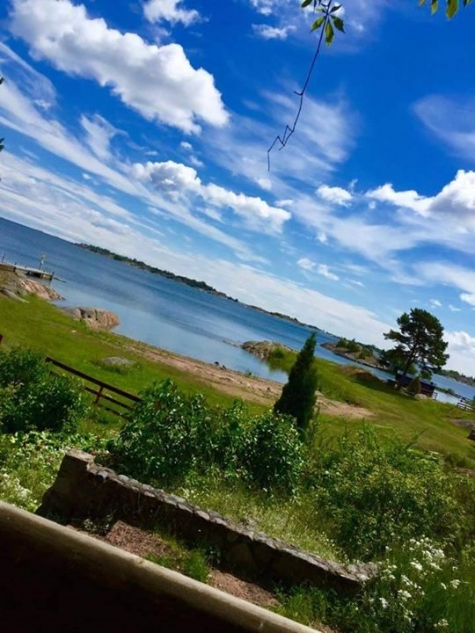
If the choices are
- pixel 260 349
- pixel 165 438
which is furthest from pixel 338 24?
pixel 260 349

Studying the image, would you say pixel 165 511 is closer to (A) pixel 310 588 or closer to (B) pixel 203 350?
(A) pixel 310 588

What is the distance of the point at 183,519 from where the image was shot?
20.0ft

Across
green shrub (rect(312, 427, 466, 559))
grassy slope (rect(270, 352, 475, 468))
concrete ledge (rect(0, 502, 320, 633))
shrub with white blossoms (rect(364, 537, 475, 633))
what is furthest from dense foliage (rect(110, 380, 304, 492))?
grassy slope (rect(270, 352, 475, 468))

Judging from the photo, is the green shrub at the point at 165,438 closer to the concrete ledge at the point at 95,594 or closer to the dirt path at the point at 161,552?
the dirt path at the point at 161,552

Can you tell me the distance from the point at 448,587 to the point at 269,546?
2.04 metres

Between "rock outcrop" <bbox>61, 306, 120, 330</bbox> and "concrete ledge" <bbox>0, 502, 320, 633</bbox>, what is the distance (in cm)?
4267

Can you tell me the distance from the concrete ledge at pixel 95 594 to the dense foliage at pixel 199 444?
231 inches

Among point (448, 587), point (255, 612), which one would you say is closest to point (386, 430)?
point (448, 587)

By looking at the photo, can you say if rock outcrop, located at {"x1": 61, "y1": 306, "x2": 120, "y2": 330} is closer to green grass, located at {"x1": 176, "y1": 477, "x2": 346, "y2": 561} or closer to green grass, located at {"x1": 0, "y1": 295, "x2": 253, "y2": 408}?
green grass, located at {"x1": 0, "y1": 295, "x2": 253, "y2": 408}

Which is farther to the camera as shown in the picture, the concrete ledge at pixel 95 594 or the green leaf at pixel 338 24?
the green leaf at pixel 338 24

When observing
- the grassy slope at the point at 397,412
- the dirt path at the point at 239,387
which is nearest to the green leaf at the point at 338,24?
the grassy slope at the point at 397,412

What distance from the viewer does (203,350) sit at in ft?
180

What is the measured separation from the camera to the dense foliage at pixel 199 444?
24.4ft

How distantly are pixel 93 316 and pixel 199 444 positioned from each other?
40674mm
